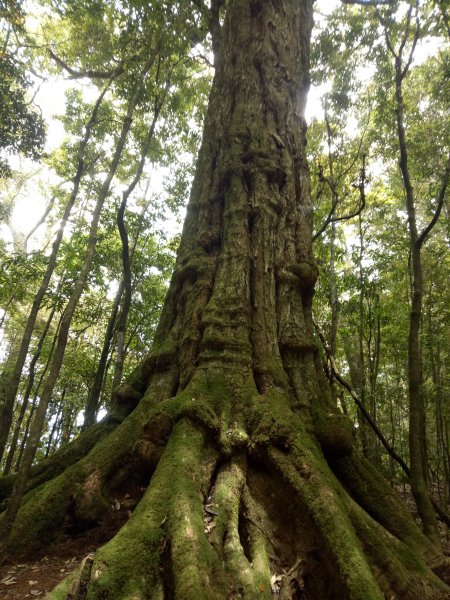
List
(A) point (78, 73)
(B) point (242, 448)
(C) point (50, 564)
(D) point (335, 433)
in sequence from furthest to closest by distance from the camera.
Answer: (A) point (78, 73), (D) point (335, 433), (B) point (242, 448), (C) point (50, 564)

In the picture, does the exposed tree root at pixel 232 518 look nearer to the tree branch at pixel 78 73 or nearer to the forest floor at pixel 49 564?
the forest floor at pixel 49 564

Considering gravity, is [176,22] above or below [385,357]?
above

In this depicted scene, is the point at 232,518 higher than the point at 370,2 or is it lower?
lower

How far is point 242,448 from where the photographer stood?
350 cm

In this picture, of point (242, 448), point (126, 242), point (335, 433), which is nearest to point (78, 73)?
point (126, 242)

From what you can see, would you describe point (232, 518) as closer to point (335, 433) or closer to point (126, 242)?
point (335, 433)

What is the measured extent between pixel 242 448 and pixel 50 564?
1.91 meters

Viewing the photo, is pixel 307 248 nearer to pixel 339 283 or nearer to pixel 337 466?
pixel 337 466

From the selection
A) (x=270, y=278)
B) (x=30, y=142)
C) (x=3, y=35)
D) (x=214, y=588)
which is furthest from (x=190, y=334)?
(x=3, y=35)

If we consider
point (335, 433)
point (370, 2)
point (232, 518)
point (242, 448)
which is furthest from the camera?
point (370, 2)

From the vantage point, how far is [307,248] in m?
5.75

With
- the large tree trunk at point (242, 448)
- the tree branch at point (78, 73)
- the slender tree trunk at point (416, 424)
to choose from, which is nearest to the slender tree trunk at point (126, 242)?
the large tree trunk at point (242, 448)

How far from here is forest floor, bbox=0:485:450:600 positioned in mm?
2875

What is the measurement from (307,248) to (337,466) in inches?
121
